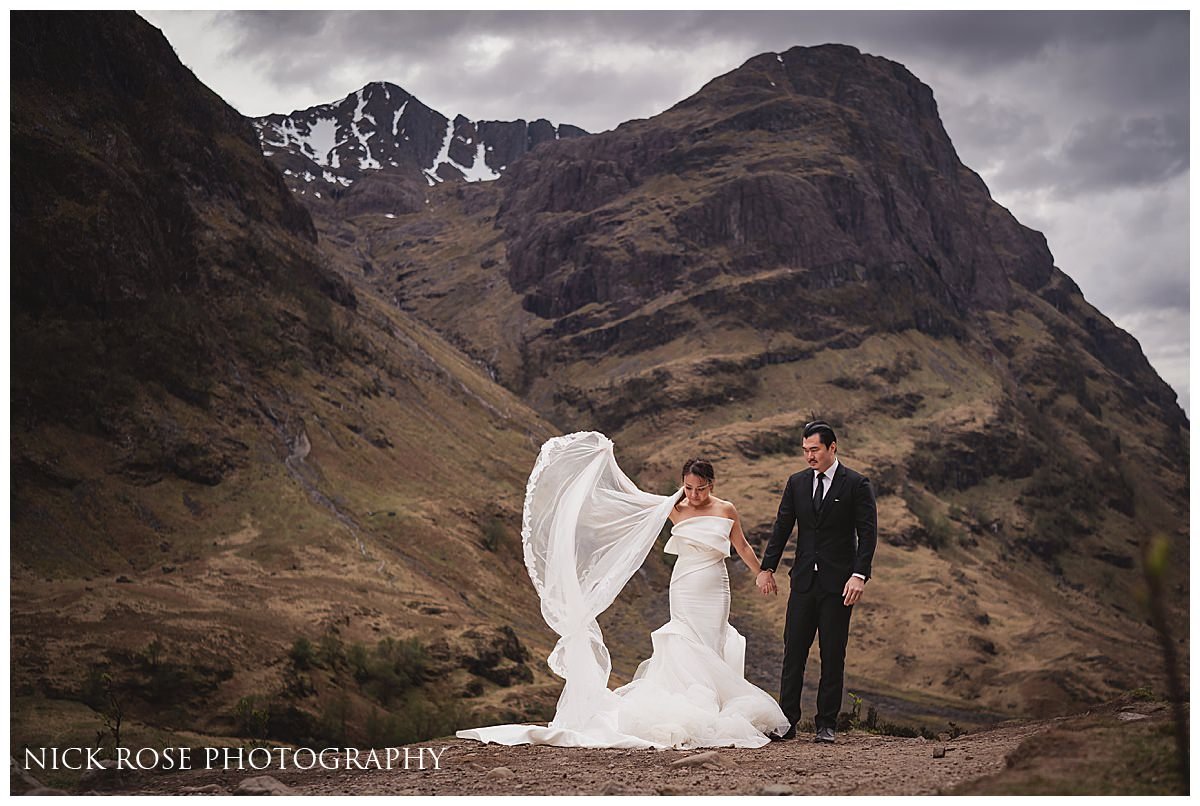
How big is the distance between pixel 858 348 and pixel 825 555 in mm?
130766

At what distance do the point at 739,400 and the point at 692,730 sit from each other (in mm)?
116792

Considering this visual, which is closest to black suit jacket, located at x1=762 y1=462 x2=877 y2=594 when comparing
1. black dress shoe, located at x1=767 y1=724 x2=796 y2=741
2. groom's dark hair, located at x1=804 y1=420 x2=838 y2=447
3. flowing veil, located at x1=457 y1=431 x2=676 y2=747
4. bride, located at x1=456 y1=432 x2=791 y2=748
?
groom's dark hair, located at x1=804 y1=420 x2=838 y2=447

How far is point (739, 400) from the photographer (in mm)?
125875

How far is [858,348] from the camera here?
5394 inches

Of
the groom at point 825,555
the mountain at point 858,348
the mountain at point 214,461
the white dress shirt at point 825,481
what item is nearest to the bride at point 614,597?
the groom at point 825,555

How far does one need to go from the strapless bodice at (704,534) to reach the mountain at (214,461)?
18.3 m

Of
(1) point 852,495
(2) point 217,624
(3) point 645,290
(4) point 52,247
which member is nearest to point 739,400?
(3) point 645,290

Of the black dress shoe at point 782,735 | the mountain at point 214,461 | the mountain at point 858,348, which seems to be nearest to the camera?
the black dress shoe at point 782,735

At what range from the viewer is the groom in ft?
33.1

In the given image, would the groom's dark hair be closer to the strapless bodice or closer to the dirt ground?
the strapless bodice

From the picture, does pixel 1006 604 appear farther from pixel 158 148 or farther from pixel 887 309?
pixel 158 148

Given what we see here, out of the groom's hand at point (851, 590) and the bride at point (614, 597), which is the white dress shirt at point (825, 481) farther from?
the bride at point (614, 597)

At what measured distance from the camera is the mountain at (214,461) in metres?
35.3

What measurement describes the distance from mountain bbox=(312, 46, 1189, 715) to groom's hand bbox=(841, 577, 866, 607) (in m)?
61.6
